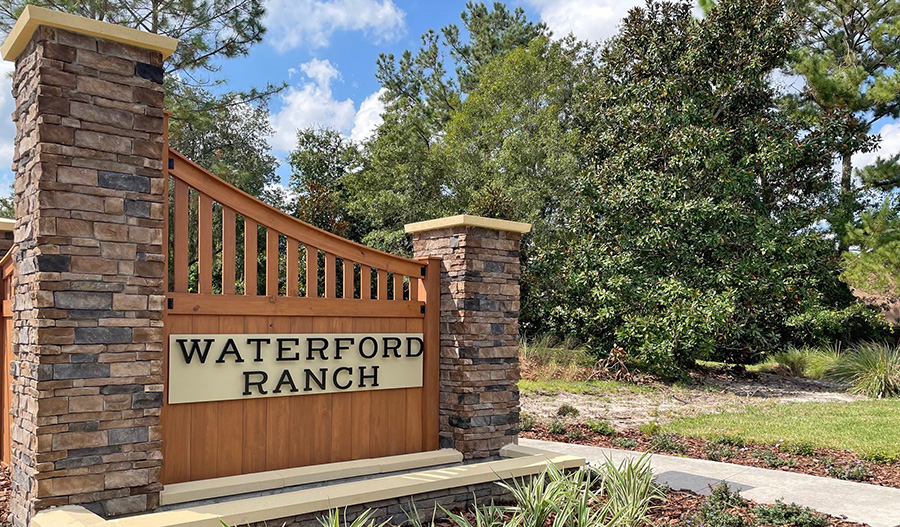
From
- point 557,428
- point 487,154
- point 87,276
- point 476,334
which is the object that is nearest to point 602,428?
point 557,428

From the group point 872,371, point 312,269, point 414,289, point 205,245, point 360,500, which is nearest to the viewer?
point 360,500

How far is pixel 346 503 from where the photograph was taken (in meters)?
4.78

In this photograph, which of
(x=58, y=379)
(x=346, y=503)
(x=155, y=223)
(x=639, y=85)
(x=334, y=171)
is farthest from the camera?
(x=334, y=171)

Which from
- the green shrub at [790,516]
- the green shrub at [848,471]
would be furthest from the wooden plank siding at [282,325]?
the green shrub at [848,471]

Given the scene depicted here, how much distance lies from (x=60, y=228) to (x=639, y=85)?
13.1m

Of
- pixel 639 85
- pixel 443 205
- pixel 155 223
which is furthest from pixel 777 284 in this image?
pixel 155 223

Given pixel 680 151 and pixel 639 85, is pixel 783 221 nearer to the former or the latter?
pixel 680 151

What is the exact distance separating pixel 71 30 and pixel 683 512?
5252 millimetres

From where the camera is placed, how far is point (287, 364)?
5.34 metres

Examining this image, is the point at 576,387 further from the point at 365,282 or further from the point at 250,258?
the point at 250,258

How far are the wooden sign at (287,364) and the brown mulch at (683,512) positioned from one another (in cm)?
222

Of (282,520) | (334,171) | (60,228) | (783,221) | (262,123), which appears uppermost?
(262,123)

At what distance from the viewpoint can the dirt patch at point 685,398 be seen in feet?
35.3

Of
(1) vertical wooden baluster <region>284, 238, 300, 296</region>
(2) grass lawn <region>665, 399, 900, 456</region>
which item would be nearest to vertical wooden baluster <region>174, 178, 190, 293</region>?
(1) vertical wooden baluster <region>284, 238, 300, 296</region>
